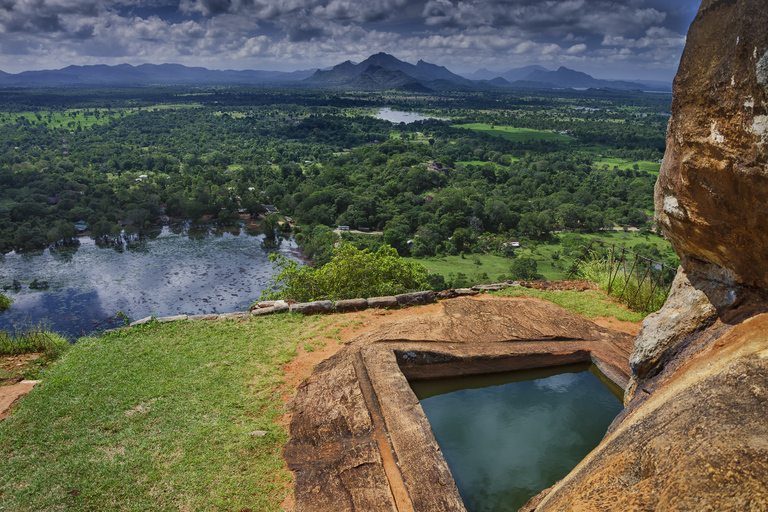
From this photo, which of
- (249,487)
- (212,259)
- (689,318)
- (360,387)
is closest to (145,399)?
(249,487)

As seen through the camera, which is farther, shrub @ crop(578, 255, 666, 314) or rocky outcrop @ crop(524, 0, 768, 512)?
shrub @ crop(578, 255, 666, 314)

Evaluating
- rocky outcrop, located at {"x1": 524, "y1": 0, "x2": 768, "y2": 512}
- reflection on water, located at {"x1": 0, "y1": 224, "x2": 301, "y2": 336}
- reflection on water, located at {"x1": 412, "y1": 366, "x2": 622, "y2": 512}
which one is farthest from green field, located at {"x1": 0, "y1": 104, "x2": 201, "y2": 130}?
rocky outcrop, located at {"x1": 524, "y1": 0, "x2": 768, "y2": 512}

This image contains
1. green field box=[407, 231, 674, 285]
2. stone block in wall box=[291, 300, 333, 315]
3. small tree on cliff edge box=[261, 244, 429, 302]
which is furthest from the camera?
green field box=[407, 231, 674, 285]

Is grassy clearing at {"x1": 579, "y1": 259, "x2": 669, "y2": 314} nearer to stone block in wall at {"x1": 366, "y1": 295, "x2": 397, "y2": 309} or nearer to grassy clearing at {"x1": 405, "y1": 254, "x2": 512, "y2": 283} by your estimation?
stone block in wall at {"x1": 366, "y1": 295, "x2": 397, "y2": 309}

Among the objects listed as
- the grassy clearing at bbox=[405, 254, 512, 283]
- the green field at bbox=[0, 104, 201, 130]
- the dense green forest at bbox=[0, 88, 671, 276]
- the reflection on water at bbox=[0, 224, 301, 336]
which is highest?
the green field at bbox=[0, 104, 201, 130]

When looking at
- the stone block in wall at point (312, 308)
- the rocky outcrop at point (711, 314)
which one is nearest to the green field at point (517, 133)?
the stone block in wall at point (312, 308)

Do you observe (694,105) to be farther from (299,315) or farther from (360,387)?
(299,315)
